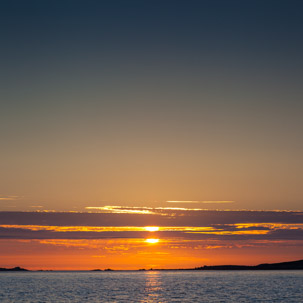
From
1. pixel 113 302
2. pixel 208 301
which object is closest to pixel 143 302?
pixel 113 302

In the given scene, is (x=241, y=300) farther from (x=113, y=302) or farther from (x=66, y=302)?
(x=66, y=302)

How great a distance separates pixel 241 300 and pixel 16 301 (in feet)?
193

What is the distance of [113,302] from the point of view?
13025 cm

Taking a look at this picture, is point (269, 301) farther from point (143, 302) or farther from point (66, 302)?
point (66, 302)

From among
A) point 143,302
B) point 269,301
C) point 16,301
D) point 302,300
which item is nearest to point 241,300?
point 269,301

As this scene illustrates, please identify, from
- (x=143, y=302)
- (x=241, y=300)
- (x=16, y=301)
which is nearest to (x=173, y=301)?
(x=143, y=302)

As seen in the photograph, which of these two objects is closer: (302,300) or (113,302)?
(113,302)

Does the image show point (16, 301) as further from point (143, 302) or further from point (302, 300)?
point (302, 300)

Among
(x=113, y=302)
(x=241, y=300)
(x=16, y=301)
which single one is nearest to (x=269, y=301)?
(x=241, y=300)

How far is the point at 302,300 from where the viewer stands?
13938 cm

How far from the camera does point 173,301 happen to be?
134375 millimetres

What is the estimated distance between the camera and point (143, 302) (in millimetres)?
132000

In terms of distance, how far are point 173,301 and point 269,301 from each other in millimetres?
25484

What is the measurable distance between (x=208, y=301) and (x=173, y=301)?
9.01 m
